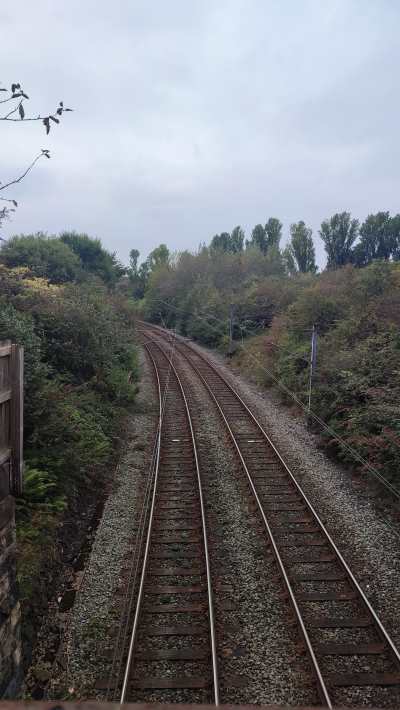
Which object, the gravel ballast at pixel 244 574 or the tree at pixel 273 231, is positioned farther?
the tree at pixel 273 231

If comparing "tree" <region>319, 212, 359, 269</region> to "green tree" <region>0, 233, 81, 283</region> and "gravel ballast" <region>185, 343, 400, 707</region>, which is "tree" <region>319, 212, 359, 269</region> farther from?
"gravel ballast" <region>185, 343, 400, 707</region>

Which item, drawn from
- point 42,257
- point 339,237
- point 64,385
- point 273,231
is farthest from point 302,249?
point 64,385

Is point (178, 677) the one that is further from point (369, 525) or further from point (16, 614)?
point (369, 525)

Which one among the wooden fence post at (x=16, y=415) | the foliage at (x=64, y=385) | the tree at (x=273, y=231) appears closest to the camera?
the wooden fence post at (x=16, y=415)

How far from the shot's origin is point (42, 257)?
32.6 metres

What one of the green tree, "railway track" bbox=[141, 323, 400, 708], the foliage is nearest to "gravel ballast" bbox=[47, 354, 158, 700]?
the foliage

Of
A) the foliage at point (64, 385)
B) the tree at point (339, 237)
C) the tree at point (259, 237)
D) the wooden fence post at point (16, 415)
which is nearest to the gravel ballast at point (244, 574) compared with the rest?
the foliage at point (64, 385)

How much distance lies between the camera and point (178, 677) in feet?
17.4

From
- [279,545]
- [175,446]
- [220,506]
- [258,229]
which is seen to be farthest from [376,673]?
[258,229]

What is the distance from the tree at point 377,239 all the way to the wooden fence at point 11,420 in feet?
169

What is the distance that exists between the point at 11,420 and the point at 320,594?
17.1 ft

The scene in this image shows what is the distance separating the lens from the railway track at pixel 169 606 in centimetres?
520

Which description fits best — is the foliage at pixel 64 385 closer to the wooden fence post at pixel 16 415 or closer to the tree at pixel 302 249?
the wooden fence post at pixel 16 415

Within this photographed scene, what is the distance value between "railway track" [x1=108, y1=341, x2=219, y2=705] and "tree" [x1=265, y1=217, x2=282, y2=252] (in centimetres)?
6373
